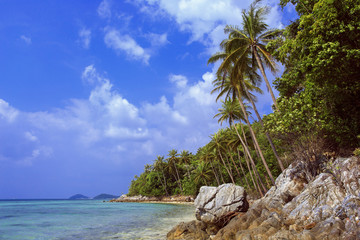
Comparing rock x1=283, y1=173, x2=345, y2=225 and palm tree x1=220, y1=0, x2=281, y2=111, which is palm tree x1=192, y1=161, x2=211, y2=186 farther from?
rock x1=283, y1=173, x2=345, y2=225

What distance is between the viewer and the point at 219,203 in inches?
553

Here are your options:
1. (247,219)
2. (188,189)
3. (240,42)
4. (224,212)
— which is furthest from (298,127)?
(188,189)

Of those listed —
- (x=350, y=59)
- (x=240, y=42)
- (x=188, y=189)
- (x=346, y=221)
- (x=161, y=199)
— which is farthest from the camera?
(x=161, y=199)

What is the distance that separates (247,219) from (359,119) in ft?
23.8

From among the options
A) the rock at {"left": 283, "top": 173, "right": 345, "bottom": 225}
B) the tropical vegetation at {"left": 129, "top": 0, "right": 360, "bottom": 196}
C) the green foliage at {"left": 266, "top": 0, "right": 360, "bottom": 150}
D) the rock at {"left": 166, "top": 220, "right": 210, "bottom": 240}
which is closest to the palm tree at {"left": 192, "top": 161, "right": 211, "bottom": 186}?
the tropical vegetation at {"left": 129, "top": 0, "right": 360, "bottom": 196}

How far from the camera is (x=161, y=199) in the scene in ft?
225

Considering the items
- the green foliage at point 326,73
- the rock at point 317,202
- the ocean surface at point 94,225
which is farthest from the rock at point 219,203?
the green foliage at point 326,73

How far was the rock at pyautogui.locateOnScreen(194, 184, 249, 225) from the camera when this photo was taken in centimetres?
1345

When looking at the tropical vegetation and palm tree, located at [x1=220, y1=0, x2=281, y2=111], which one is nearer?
the tropical vegetation

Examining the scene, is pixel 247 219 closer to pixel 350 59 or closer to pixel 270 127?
pixel 270 127

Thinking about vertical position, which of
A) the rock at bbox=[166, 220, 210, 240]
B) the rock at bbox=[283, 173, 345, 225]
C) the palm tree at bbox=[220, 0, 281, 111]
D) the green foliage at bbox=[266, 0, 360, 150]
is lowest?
the rock at bbox=[166, 220, 210, 240]

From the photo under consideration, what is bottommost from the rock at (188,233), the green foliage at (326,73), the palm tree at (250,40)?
the rock at (188,233)

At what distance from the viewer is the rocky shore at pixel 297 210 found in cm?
736

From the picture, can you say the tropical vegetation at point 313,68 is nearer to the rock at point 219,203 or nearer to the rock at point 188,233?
the rock at point 219,203
